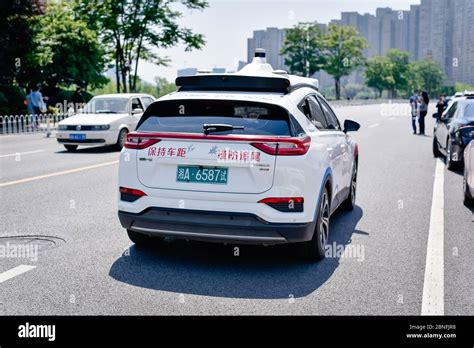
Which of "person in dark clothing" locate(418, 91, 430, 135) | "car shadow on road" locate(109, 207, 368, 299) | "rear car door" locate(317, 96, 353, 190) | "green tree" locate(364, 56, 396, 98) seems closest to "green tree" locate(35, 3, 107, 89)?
"person in dark clothing" locate(418, 91, 430, 135)

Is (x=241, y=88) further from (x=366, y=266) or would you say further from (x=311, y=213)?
(x=366, y=266)

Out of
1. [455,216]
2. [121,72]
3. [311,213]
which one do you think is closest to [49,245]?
[311,213]

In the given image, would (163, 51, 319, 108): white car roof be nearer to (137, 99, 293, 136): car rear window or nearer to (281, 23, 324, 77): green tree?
(137, 99, 293, 136): car rear window

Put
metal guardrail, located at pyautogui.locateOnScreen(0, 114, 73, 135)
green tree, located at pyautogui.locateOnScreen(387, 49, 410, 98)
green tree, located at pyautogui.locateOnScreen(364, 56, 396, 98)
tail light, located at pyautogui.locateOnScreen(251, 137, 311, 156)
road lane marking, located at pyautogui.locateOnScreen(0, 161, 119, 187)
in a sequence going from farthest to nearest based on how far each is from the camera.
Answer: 1. green tree, located at pyautogui.locateOnScreen(387, 49, 410, 98)
2. green tree, located at pyautogui.locateOnScreen(364, 56, 396, 98)
3. metal guardrail, located at pyautogui.locateOnScreen(0, 114, 73, 135)
4. road lane marking, located at pyautogui.locateOnScreen(0, 161, 119, 187)
5. tail light, located at pyautogui.locateOnScreen(251, 137, 311, 156)

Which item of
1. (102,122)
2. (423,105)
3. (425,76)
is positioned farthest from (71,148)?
(425,76)

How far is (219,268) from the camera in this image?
18.7ft

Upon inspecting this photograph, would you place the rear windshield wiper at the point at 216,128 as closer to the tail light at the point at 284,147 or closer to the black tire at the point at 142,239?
the tail light at the point at 284,147

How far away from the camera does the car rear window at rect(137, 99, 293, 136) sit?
5492 mm

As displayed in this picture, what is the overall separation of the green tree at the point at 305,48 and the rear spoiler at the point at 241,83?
352ft

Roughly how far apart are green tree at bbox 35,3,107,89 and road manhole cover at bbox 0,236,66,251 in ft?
96.4

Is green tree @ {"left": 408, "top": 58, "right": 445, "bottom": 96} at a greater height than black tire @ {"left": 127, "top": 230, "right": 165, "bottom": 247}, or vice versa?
green tree @ {"left": 408, "top": 58, "right": 445, "bottom": 96}

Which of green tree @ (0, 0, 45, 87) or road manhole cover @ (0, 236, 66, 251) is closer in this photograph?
road manhole cover @ (0, 236, 66, 251)

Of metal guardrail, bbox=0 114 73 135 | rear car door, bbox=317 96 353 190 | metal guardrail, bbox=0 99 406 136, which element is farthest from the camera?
metal guardrail, bbox=0 114 73 135

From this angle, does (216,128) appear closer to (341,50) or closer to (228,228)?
(228,228)
